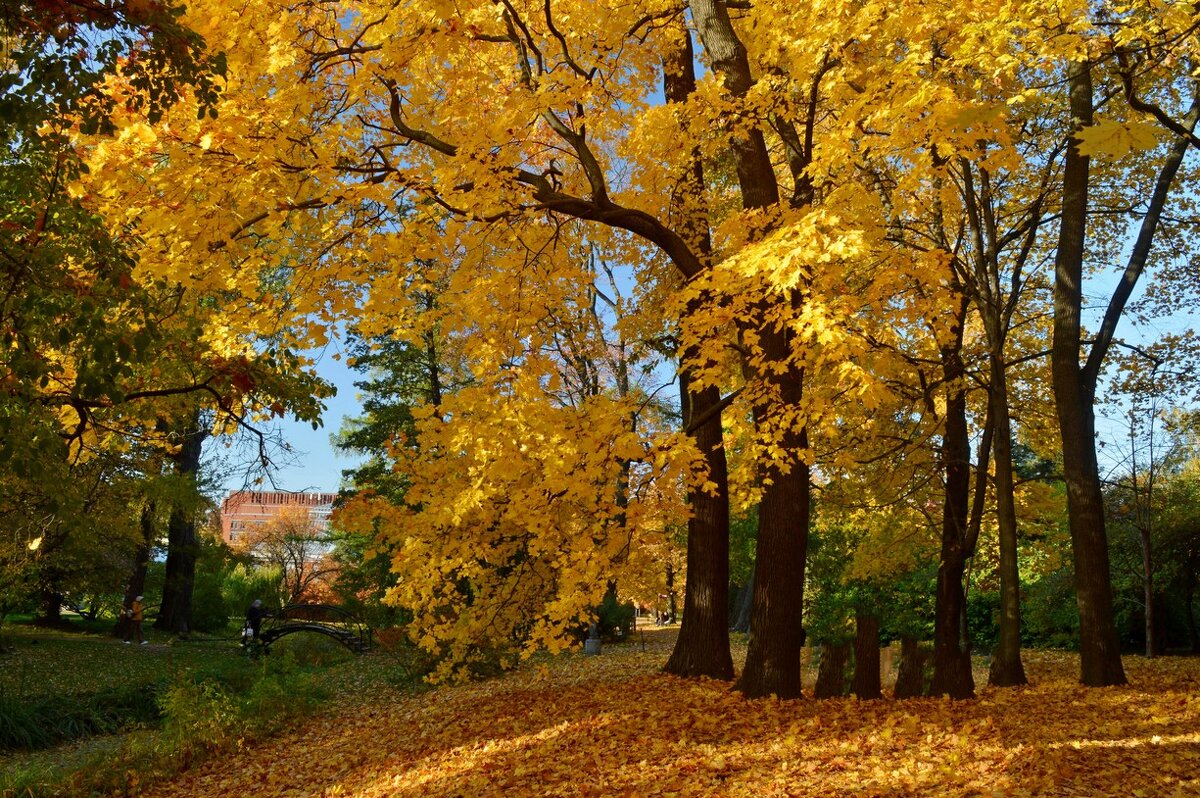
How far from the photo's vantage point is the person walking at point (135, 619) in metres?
18.8

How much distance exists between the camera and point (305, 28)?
7.21 metres

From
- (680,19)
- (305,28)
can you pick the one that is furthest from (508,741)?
(680,19)

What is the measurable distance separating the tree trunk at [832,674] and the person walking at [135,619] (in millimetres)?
16564

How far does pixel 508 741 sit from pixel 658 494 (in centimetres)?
256

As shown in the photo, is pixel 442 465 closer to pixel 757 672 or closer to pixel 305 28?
pixel 757 672

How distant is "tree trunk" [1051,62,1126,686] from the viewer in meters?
9.12

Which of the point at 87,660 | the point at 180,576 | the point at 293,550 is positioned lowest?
the point at 87,660

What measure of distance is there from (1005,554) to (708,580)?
139 inches

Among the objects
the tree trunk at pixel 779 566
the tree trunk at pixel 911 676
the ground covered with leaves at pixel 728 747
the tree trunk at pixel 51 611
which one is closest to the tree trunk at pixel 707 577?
the ground covered with leaves at pixel 728 747

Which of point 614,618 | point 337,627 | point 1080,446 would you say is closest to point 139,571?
point 337,627

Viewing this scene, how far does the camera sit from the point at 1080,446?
951 cm

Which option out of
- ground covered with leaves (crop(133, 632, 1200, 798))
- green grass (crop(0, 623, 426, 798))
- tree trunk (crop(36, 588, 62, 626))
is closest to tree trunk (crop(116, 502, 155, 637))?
green grass (crop(0, 623, 426, 798))

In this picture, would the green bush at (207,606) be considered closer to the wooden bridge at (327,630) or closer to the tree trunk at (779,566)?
the wooden bridge at (327,630)

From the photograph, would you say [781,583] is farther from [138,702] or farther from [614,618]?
[138,702]
